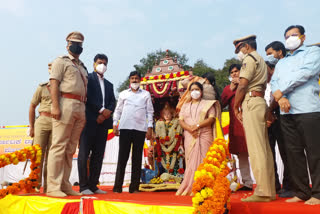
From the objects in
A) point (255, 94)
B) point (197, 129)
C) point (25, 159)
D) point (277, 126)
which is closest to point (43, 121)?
point (25, 159)

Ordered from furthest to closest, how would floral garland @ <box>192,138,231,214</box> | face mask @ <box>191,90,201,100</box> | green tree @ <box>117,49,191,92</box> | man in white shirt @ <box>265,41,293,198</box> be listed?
green tree @ <box>117,49,191,92</box> → face mask @ <box>191,90,201,100</box> → man in white shirt @ <box>265,41,293,198</box> → floral garland @ <box>192,138,231,214</box>

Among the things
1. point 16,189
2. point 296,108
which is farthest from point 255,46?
point 16,189

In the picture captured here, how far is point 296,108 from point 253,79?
1.88 ft

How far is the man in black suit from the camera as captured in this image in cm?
438

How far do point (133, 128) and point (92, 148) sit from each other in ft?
2.34

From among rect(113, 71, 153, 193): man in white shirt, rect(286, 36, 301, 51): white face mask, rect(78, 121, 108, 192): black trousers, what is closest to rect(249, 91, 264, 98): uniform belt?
rect(286, 36, 301, 51): white face mask

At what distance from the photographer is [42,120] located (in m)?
4.80

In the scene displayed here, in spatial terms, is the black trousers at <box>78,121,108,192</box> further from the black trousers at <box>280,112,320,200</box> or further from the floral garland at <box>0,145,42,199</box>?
the black trousers at <box>280,112,320,200</box>

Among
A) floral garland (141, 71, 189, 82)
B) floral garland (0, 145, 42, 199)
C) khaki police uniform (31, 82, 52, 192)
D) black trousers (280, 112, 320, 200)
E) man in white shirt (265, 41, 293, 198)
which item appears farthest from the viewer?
floral garland (141, 71, 189, 82)

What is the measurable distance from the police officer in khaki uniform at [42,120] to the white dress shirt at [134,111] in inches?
43.4

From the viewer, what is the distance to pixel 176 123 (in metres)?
5.91

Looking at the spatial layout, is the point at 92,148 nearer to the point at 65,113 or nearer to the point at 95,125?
the point at 95,125

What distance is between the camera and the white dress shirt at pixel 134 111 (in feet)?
15.3

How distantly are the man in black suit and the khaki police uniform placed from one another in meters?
0.72
